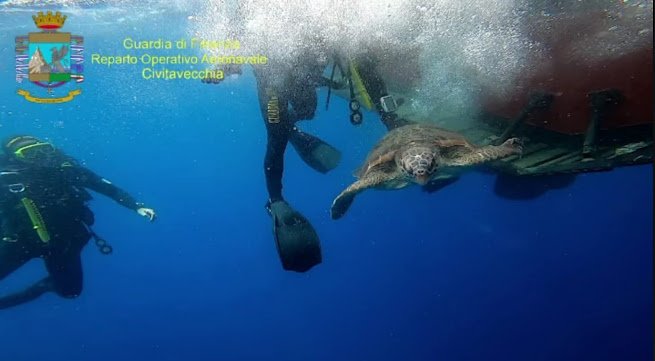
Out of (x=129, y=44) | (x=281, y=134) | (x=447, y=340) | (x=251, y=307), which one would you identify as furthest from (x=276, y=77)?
(x=251, y=307)

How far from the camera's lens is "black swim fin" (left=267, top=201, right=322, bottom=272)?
14.8 feet

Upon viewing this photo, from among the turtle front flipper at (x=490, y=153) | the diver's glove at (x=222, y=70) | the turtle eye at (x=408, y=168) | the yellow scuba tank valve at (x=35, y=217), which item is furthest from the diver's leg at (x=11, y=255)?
the turtle front flipper at (x=490, y=153)

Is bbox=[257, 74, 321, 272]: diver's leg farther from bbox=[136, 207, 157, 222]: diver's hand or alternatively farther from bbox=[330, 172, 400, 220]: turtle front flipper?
bbox=[136, 207, 157, 222]: diver's hand

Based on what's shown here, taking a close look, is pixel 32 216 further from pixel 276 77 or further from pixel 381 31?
pixel 381 31

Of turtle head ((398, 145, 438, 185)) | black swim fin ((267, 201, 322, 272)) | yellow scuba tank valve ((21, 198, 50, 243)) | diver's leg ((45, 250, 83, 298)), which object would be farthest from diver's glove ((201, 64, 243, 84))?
diver's leg ((45, 250, 83, 298))

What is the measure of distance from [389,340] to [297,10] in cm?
1910

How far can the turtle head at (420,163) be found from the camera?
4.12 m

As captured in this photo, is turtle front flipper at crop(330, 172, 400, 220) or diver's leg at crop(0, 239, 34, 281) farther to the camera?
diver's leg at crop(0, 239, 34, 281)

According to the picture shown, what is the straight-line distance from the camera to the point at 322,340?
2311cm

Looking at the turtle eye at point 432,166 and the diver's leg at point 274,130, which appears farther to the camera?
the diver's leg at point 274,130

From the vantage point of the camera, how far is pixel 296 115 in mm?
5543

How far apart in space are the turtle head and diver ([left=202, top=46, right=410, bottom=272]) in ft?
3.28

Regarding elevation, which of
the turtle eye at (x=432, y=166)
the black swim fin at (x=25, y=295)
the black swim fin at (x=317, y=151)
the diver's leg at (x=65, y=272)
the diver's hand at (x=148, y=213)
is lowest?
the black swim fin at (x=25, y=295)

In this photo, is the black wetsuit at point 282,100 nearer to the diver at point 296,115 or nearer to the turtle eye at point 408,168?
the diver at point 296,115
